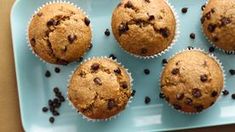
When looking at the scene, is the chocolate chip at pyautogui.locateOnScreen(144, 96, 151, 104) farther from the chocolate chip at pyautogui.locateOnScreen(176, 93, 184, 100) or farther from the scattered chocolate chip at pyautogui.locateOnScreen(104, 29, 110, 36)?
the scattered chocolate chip at pyautogui.locateOnScreen(104, 29, 110, 36)

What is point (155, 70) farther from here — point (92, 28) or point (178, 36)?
point (92, 28)

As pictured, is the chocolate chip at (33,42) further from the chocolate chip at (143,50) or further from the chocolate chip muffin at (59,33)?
the chocolate chip at (143,50)

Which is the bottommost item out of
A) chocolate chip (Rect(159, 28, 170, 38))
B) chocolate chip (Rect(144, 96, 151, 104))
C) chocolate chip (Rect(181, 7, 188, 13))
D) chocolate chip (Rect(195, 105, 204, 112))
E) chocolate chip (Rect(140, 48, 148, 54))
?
chocolate chip (Rect(195, 105, 204, 112))

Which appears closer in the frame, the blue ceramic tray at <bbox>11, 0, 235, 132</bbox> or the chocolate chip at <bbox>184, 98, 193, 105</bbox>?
the chocolate chip at <bbox>184, 98, 193, 105</bbox>

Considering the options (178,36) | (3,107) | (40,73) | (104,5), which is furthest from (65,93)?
(178,36)

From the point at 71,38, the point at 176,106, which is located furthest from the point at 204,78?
the point at 71,38

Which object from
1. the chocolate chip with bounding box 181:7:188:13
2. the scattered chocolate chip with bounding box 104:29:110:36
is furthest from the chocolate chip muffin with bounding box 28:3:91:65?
the chocolate chip with bounding box 181:7:188:13

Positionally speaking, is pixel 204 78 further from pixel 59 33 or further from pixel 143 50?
pixel 59 33
